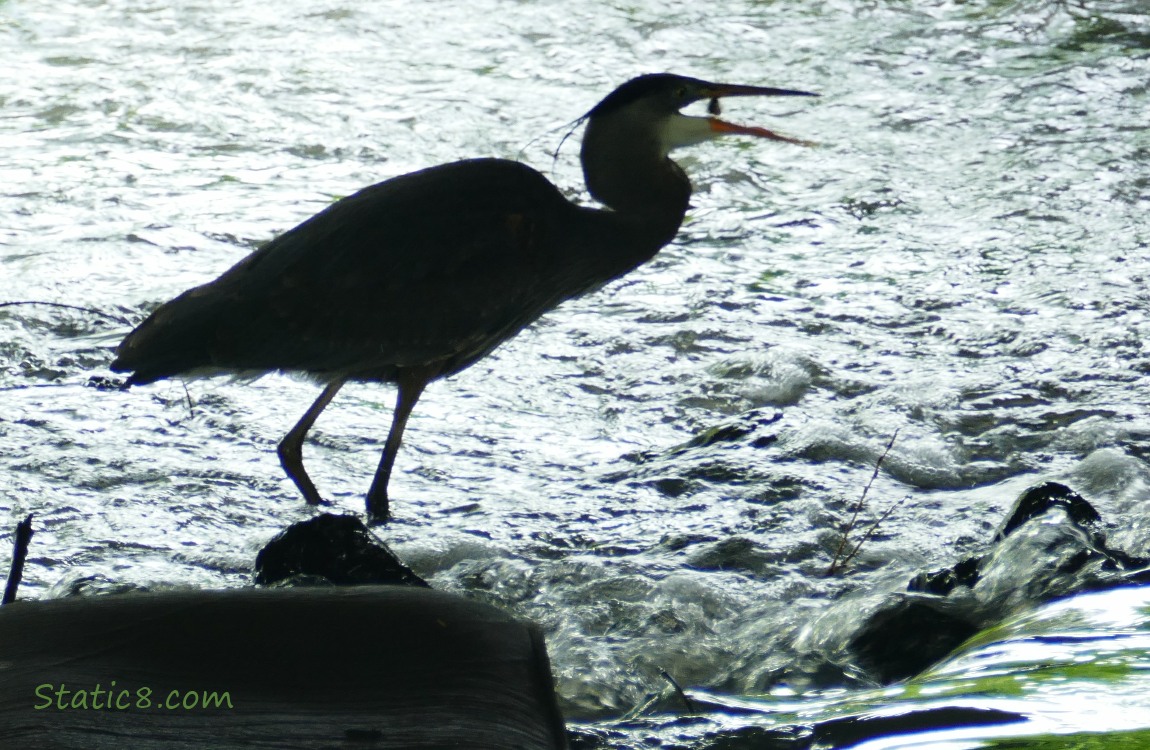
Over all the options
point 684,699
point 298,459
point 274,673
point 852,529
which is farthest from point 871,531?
point 274,673

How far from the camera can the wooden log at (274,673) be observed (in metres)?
2.03

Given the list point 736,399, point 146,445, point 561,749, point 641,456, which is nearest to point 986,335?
point 736,399

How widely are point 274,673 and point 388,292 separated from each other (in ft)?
8.31

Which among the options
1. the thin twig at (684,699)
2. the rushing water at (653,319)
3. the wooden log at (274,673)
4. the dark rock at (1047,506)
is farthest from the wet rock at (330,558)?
the dark rock at (1047,506)

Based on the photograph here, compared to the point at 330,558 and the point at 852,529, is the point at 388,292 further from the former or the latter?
the point at 852,529

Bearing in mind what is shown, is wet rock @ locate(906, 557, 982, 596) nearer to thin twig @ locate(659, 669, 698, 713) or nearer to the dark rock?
the dark rock

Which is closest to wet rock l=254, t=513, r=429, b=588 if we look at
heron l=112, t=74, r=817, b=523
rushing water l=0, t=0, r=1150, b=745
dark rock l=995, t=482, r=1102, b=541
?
rushing water l=0, t=0, r=1150, b=745

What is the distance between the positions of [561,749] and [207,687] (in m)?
0.50

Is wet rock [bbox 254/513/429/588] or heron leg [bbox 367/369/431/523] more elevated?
wet rock [bbox 254/513/429/588]

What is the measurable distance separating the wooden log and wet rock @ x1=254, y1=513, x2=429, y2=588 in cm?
119

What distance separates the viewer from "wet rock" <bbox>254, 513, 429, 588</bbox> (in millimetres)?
3462

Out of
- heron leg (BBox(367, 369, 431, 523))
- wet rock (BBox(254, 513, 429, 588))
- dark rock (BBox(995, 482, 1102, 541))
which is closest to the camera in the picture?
wet rock (BBox(254, 513, 429, 588))

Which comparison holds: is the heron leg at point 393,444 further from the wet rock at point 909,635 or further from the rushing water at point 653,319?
the wet rock at point 909,635

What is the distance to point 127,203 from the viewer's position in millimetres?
7418
